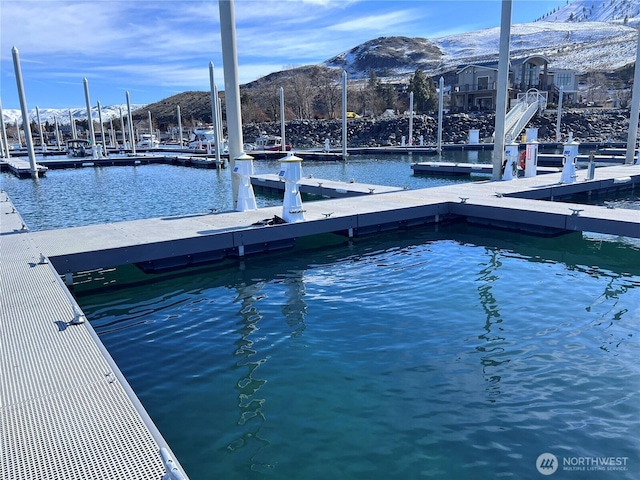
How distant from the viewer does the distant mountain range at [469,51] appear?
121 metres

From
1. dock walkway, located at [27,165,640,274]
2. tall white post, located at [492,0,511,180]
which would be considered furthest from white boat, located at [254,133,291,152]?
dock walkway, located at [27,165,640,274]

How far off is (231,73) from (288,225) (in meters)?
3.66

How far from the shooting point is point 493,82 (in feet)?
182

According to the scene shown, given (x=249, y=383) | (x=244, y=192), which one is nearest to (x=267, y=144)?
(x=244, y=192)

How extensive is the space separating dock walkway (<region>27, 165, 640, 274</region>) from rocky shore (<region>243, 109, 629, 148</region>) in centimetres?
3557

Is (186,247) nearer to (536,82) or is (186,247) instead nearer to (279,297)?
(279,297)

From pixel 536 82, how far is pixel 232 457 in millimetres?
62392

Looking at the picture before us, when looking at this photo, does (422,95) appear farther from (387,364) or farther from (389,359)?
(387,364)

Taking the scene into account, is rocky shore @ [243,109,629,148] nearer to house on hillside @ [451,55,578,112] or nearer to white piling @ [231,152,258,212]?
house on hillside @ [451,55,578,112]

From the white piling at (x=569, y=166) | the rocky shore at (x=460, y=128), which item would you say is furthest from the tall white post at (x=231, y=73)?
the rocky shore at (x=460, y=128)

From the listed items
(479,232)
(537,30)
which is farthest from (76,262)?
(537,30)

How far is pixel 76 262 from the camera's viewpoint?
314 inches

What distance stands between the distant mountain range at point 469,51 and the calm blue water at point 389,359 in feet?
362

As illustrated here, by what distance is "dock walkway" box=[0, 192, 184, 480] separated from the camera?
9.57ft
